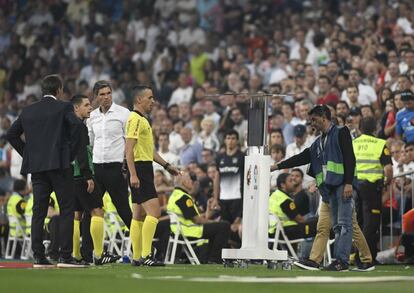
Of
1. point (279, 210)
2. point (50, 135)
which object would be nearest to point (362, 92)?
point (279, 210)

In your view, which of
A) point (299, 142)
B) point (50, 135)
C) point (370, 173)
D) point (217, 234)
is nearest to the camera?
point (50, 135)

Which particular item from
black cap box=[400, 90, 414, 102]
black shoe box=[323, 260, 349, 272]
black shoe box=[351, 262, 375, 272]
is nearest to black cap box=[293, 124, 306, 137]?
black cap box=[400, 90, 414, 102]

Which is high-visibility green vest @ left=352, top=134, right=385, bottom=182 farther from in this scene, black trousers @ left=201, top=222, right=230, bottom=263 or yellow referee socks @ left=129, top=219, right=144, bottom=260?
yellow referee socks @ left=129, top=219, right=144, bottom=260

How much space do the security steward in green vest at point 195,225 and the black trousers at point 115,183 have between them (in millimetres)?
2864

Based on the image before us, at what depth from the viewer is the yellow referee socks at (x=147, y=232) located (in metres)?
14.9

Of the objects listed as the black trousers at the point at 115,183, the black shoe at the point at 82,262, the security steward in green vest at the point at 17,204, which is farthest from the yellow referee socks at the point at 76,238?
the security steward in green vest at the point at 17,204

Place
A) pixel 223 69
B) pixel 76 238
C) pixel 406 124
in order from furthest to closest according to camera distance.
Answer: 1. pixel 223 69
2. pixel 406 124
3. pixel 76 238

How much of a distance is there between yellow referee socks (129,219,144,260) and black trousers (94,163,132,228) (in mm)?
438

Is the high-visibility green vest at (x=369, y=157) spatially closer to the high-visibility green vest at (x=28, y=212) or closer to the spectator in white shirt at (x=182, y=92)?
the high-visibility green vest at (x=28, y=212)

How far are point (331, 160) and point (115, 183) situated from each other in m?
2.84

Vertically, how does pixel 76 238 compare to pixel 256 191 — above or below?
below

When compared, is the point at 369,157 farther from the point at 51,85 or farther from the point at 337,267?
the point at 51,85

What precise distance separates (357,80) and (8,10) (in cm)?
1462

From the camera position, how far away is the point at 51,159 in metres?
13.7
